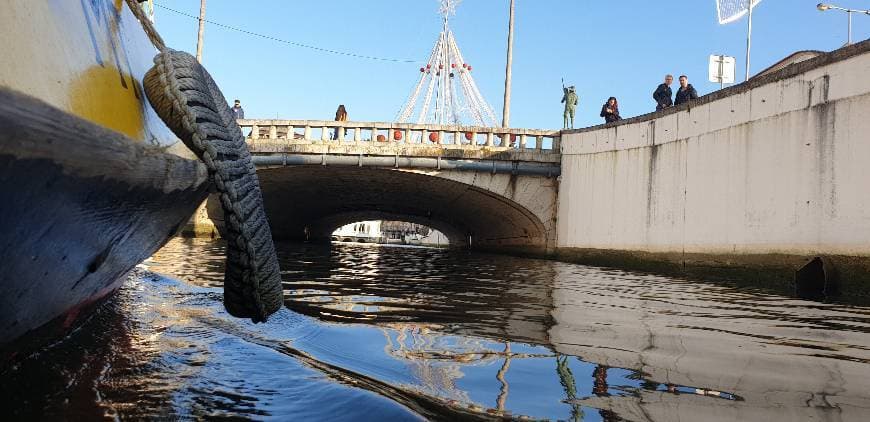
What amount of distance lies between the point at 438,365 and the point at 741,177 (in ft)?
30.9

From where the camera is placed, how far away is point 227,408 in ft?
5.04

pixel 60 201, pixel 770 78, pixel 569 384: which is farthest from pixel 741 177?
pixel 60 201

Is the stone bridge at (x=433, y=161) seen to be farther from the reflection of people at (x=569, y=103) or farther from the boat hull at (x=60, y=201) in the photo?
the boat hull at (x=60, y=201)

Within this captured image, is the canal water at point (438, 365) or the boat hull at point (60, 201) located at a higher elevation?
the boat hull at point (60, 201)

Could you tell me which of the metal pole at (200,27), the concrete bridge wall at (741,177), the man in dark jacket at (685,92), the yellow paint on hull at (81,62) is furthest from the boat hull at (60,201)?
the metal pole at (200,27)

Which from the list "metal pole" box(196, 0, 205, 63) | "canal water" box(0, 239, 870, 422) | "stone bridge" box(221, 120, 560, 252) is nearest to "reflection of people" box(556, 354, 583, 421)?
"canal water" box(0, 239, 870, 422)

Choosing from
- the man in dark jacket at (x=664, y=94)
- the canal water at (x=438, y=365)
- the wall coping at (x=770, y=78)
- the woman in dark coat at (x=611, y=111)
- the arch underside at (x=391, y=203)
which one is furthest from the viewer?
the arch underside at (x=391, y=203)

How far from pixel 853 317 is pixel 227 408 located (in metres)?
4.81

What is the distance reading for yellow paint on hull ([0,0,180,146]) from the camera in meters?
1.21

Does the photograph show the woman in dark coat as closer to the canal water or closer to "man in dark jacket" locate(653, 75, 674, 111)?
"man in dark jacket" locate(653, 75, 674, 111)

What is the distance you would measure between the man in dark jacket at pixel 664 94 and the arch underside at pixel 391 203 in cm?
446

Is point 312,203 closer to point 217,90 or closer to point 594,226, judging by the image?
point 594,226

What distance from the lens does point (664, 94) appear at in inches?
526

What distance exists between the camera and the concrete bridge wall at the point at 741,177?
786 centimetres
